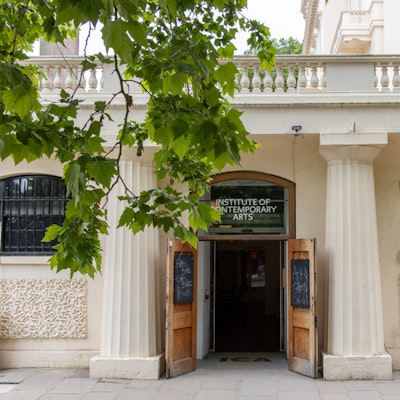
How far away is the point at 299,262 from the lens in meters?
9.38

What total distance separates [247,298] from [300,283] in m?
13.9

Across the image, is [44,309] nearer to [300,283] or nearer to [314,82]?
[300,283]

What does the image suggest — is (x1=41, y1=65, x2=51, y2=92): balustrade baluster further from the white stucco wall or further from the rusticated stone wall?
the rusticated stone wall

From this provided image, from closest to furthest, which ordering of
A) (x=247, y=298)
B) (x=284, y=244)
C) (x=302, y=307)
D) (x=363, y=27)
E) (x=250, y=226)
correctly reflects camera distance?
(x=302, y=307) < (x=250, y=226) < (x=284, y=244) < (x=363, y=27) < (x=247, y=298)

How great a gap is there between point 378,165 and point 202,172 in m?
4.89

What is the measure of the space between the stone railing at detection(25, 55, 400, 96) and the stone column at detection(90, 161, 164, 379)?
63.4 inches

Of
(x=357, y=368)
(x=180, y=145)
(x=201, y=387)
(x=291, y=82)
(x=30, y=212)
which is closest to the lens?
(x=180, y=145)

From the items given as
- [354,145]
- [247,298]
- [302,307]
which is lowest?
[247,298]

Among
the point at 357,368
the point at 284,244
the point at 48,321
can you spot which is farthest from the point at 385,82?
the point at 48,321

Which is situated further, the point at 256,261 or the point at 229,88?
the point at 256,261

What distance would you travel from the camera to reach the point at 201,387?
862cm

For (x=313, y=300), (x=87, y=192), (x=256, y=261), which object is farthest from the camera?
(x=256, y=261)

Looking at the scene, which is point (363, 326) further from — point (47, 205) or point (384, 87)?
point (47, 205)

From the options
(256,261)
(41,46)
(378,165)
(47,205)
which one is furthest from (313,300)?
(256,261)
